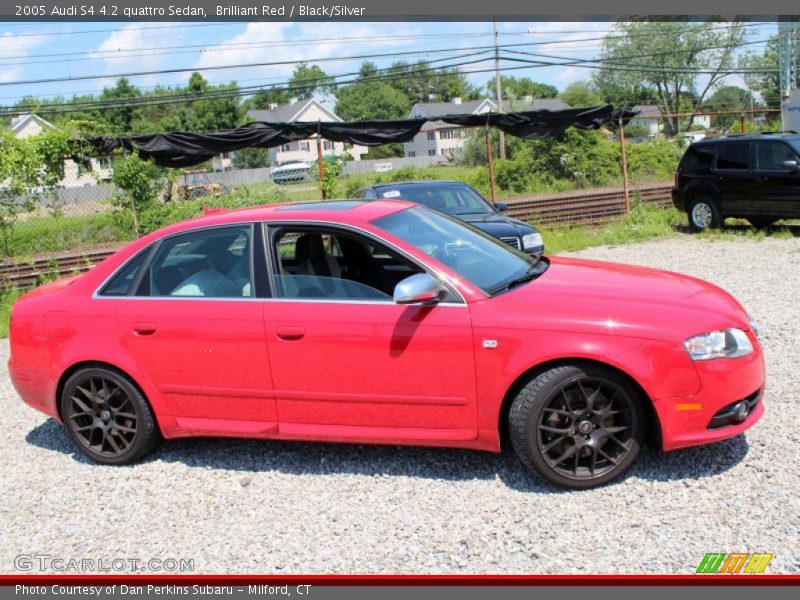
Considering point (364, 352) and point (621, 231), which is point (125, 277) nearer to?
point (364, 352)

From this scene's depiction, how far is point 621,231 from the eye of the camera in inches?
574

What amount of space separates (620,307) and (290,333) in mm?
1878

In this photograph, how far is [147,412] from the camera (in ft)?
16.1

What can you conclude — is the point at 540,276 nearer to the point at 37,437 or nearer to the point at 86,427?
the point at 86,427

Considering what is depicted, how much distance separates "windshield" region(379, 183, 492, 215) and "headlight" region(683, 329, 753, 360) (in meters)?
6.60

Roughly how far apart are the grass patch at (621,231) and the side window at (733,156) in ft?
5.17

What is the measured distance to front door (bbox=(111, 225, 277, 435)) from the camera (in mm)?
4586

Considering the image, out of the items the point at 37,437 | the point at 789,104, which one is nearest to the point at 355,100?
the point at 789,104

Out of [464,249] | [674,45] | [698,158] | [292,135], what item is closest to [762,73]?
[674,45]

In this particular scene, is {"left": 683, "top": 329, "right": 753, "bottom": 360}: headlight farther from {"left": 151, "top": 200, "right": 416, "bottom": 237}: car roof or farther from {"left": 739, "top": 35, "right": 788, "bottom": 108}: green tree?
{"left": 739, "top": 35, "right": 788, "bottom": 108}: green tree

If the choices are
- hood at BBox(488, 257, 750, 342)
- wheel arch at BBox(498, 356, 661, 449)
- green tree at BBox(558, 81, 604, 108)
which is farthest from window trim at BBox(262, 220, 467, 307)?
green tree at BBox(558, 81, 604, 108)

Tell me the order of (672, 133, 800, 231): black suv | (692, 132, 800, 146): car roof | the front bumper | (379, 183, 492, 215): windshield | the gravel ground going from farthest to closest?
(692, 132, 800, 146): car roof → (672, 133, 800, 231): black suv → (379, 183, 492, 215): windshield → the front bumper → the gravel ground

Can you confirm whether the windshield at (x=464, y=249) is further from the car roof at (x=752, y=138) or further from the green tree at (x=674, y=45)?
the green tree at (x=674, y=45)

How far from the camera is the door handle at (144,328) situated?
4754 mm
